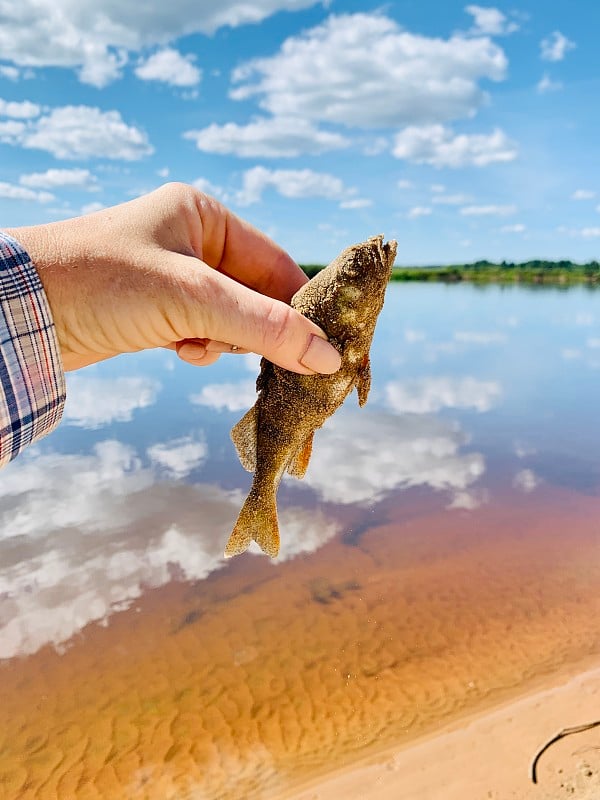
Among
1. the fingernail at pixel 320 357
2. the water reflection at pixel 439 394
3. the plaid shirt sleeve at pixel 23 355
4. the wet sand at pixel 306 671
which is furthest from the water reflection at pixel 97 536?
the water reflection at pixel 439 394

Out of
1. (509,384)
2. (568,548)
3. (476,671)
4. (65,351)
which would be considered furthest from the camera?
(509,384)

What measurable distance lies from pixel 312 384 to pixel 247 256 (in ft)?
4.32

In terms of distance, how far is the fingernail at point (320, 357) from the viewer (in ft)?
12.2

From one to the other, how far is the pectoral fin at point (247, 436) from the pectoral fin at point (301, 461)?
0.27m

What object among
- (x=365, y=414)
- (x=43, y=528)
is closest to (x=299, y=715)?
(x=43, y=528)

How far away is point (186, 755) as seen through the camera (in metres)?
7.30

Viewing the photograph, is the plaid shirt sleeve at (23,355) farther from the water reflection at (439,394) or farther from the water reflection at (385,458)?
the water reflection at (439,394)

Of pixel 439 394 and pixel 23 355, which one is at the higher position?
pixel 23 355

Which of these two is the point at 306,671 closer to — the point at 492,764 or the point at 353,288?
the point at 492,764

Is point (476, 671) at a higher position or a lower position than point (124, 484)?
lower

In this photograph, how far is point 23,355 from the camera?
2625 mm

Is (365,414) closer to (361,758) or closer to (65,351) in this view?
(361,758)

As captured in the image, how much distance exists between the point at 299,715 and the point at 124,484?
6.81 m

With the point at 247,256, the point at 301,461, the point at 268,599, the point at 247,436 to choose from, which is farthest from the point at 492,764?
the point at 247,256
